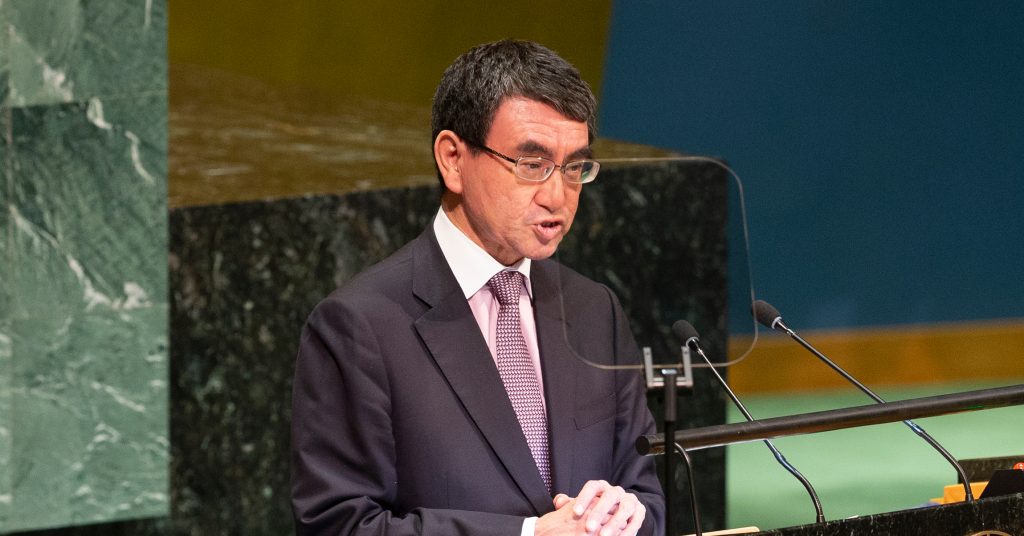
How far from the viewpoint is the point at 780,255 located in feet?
27.1

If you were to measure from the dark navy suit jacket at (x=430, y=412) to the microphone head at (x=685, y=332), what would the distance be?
4.9 inches

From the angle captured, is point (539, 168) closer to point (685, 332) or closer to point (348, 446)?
point (685, 332)

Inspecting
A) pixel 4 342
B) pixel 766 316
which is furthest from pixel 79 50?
pixel 766 316

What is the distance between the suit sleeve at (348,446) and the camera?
82.4 inches

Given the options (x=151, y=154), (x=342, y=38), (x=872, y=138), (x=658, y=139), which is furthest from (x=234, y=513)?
(x=872, y=138)

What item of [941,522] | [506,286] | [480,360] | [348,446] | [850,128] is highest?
[850,128]

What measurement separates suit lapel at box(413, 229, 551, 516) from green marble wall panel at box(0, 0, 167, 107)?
221cm

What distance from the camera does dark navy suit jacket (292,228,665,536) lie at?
2.12 m

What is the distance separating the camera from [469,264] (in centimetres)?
229

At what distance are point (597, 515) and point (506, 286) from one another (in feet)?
1.48

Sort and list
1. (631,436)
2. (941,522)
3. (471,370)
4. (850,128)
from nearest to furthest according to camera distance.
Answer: (941,522)
(471,370)
(631,436)
(850,128)

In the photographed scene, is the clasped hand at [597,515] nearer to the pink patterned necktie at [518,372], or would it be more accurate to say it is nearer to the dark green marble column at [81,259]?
the pink patterned necktie at [518,372]

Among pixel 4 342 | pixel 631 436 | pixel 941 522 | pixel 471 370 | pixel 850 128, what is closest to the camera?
pixel 941 522

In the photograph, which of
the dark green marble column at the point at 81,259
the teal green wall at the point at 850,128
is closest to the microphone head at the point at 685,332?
the dark green marble column at the point at 81,259
